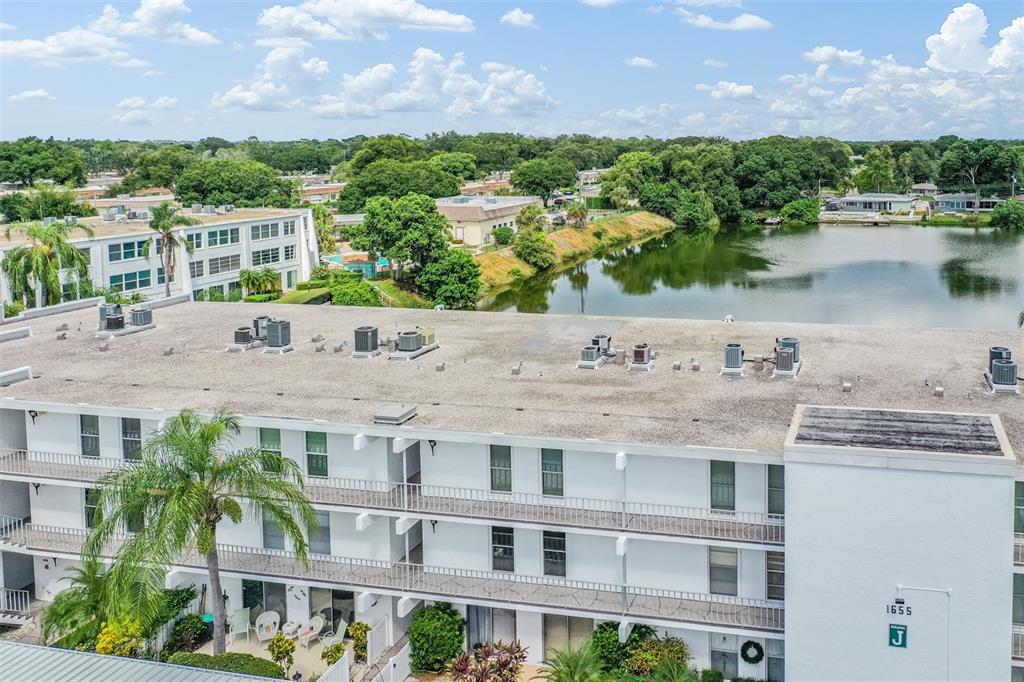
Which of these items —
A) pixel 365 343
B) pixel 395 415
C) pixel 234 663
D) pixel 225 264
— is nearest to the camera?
pixel 234 663

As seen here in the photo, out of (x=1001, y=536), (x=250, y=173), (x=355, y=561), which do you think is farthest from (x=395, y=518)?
(x=250, y=173)

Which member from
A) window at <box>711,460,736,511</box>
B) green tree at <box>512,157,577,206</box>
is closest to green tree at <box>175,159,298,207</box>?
green tree at <box>512,157,577,206</box>

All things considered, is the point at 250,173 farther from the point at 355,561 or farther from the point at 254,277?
the point at 355,561

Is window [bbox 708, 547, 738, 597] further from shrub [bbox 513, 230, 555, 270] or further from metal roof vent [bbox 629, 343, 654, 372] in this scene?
shrub [bbox 513, 230, 555, 270]

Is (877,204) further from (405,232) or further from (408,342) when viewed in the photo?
(408,342)

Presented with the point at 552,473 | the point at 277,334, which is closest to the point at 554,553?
the point at 552,473

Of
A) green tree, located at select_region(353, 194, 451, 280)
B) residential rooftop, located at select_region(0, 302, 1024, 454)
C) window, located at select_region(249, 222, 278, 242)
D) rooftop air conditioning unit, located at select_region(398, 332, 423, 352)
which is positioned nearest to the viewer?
residential rooftop, located at select_region(0, 302, 1024, 454)
